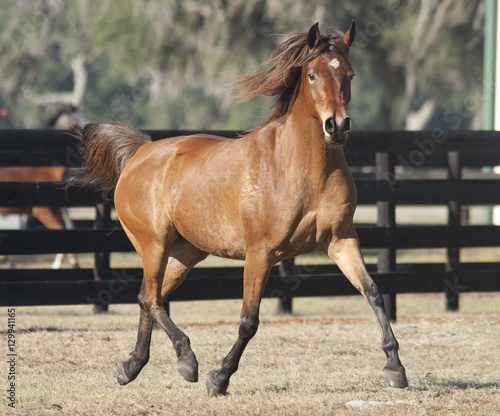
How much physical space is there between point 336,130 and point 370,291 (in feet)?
3.34

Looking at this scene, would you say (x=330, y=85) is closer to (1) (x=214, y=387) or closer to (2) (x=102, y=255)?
(1) (x=214, y=387)

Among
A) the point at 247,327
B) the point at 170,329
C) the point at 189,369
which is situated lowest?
the point at 189,369

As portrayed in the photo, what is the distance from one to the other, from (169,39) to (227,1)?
222cm

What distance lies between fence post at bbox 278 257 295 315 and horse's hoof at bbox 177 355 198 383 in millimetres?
2827

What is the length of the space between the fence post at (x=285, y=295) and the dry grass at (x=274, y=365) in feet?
0.51

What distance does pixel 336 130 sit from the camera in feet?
13.7

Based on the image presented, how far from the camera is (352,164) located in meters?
8.66

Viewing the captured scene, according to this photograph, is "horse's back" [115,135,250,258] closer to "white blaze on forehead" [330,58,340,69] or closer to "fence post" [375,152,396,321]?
"white blaze on forehead" [330,58,340,69]

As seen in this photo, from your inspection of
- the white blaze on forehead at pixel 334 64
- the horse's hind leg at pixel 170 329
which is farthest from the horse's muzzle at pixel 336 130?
the horse's hind leg at pixel 170 329

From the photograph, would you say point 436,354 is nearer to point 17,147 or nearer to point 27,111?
point 17,147

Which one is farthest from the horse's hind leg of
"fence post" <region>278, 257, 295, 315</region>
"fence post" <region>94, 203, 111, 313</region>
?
"fence post" <region>94, 203, 111, 313</region>

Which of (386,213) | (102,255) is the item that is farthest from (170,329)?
(386,213)

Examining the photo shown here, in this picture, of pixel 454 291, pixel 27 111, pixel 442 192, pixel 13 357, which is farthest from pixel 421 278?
pixel 27 111

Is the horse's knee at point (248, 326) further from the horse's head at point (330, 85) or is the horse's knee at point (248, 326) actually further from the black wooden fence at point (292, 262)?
the black wooden fence at point (292, 262)
